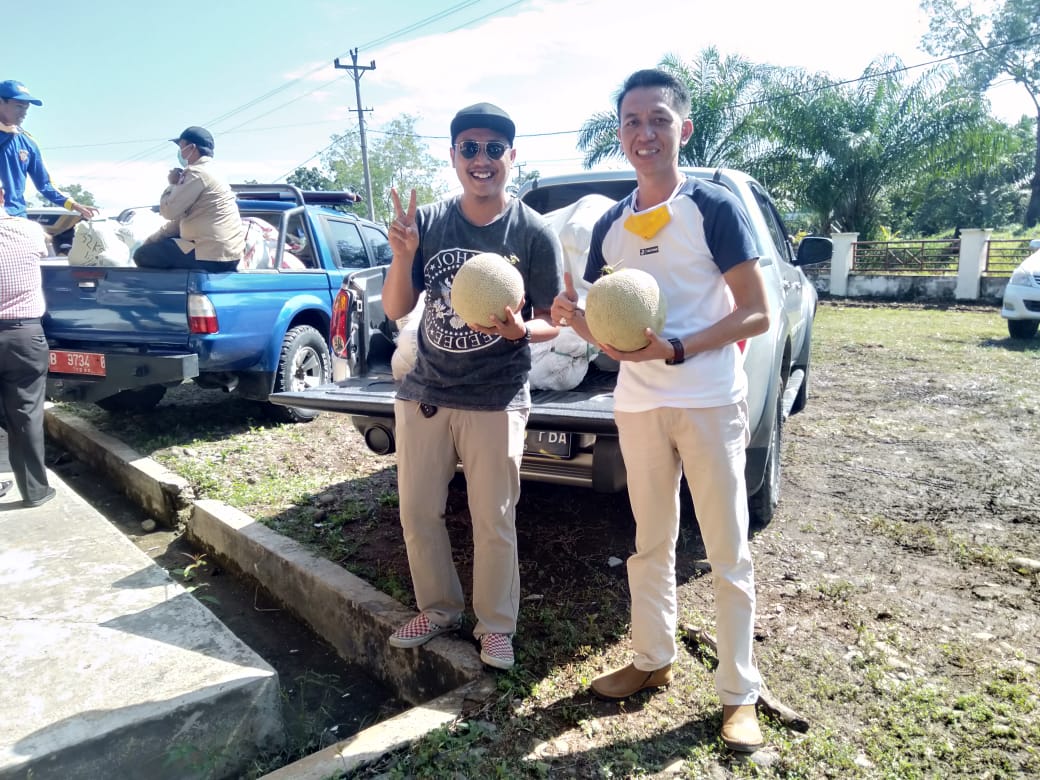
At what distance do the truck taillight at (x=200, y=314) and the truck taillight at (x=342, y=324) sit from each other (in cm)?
170

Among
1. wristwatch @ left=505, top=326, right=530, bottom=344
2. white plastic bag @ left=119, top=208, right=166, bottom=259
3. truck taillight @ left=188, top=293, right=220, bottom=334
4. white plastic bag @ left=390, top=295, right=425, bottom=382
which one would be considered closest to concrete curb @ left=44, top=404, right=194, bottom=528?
truck taillight @ left=188, top=293, right=220, bottom=334

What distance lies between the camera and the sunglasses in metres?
2.60

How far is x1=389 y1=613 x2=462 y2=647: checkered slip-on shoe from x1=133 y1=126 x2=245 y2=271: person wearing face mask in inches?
149

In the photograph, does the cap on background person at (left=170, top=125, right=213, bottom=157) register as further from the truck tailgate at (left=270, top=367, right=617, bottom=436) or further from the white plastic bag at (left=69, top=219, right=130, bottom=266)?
the truck tailgate at (left=270, top=367, right=617, bottom=436)

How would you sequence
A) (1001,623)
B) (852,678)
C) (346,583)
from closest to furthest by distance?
(852,678), (1001,623), (346,583)

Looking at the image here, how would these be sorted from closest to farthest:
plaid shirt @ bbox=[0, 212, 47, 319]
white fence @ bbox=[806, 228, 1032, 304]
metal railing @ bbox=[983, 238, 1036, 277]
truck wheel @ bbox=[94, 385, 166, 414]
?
plaid shirt @ bbox=[0, 212, 47, 319], truck wheel @ bbox=[94, 385, 166, 414], white fence @ bbox=[806, 228, 1032, 304], metal railing @ bbox=[983, 238, 1036, 277]

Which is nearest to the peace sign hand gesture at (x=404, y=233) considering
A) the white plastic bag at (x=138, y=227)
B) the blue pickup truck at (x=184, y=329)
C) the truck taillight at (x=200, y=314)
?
the blue pickup truck at (x=184, y=329)

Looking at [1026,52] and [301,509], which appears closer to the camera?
[301,509]

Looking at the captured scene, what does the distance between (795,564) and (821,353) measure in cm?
709

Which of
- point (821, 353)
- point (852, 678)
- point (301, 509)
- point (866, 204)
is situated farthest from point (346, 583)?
point (866, 204)

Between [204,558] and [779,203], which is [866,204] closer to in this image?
[779,203]

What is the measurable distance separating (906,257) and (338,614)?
21020mm

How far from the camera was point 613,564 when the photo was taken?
12.0 feet

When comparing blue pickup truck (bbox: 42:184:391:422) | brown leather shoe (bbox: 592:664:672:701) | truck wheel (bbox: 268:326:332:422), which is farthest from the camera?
truck wheel (bbox: 268:326:332:422)
